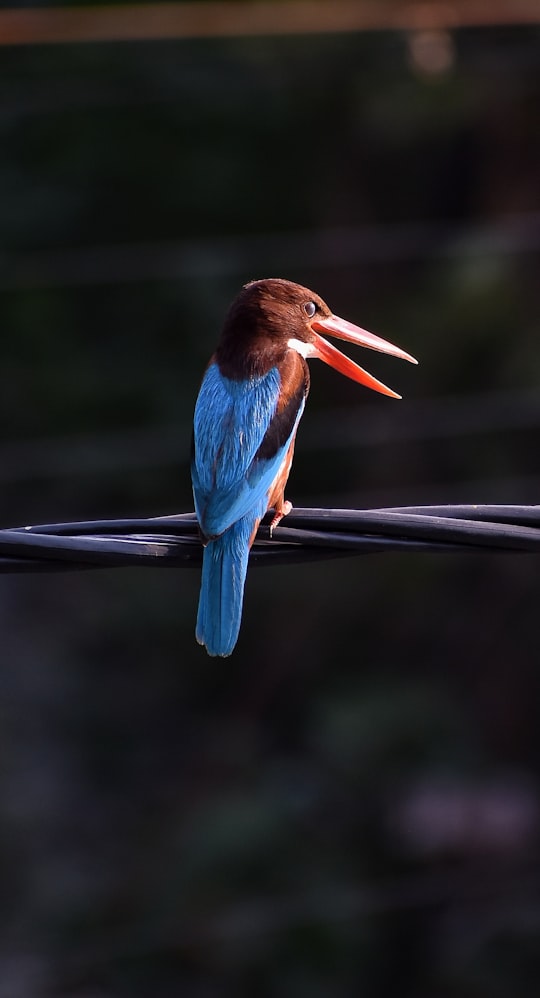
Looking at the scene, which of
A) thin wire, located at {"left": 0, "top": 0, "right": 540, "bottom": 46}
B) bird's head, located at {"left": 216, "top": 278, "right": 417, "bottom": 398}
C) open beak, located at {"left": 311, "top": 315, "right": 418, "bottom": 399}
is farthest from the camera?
thin wire, located at {"left": 0, "top": 0, "right": 540, "bottom": 46}

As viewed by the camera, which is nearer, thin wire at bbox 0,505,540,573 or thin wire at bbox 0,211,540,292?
thin wire at bbox 0,505,540,573

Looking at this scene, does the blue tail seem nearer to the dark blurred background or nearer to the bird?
the bird

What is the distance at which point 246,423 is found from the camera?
10.8 feet

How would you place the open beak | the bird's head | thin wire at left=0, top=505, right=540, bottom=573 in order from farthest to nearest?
the open beak
the bird's head
thin wire at left=0, top=505, right=540, bottom=573

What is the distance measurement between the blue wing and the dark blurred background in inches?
142

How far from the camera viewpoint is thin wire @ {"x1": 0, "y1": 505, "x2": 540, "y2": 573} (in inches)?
92.0

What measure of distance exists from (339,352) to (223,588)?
1080 mm

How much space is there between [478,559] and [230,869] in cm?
222

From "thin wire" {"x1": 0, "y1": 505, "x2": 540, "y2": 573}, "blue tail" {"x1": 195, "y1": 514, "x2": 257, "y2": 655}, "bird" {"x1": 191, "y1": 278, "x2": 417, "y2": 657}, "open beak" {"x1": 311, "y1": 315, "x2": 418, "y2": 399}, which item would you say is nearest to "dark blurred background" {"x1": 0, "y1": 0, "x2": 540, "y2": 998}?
"open beak" {"x1": 311, "y1": 315, "x2": 418, "y2": 399}

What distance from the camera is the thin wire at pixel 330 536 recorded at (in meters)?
2.34

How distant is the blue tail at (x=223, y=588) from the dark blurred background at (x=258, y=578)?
158 inches

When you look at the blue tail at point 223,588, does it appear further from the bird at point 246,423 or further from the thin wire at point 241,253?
the thin wire at point 241,253

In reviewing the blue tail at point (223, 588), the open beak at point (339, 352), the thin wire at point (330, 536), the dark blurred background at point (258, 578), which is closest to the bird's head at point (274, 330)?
the open beak at point (339, 352)

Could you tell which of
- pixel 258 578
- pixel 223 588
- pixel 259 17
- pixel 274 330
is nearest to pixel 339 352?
pixel 274 330
